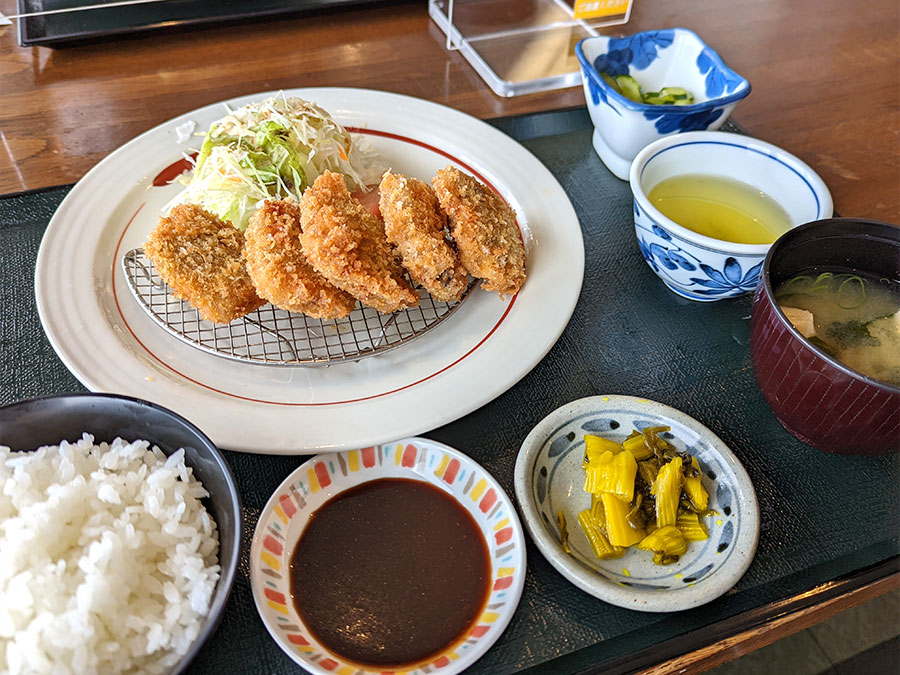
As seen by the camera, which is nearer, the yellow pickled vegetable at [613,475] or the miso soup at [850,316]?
the yellow pickled vegetable at [613,475]

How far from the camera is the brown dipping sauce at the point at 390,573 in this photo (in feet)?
4.24

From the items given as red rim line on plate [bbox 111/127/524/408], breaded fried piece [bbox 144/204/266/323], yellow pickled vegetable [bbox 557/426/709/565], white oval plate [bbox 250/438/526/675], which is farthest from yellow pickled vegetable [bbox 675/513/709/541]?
breaded fried piece [bbox 144/204/266/323]

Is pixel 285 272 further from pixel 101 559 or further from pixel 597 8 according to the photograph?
pixel 597 8

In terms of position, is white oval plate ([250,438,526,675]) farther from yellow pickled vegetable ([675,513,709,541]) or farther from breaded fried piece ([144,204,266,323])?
breaded fried piece ([144,204,266,323])

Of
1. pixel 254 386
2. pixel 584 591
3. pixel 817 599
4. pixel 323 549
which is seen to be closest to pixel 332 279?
pixel 254 386

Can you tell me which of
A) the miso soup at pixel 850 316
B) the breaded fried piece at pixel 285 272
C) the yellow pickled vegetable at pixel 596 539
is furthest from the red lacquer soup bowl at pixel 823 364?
the breaded fried piece at pixel 285 272

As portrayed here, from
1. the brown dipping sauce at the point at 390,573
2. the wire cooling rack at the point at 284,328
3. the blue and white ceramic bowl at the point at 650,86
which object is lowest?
the brown dipping sauce at the point at 390,573

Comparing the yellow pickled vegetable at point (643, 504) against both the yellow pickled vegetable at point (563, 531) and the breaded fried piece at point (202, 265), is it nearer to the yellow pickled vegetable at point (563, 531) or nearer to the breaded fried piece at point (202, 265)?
the yellow pickled vegetable at point (563, 531)

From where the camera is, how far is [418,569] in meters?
1.38

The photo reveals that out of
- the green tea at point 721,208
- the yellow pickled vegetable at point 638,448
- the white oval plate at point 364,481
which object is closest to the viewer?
the white oval plate at point 364,481

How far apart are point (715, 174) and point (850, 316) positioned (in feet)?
2.05

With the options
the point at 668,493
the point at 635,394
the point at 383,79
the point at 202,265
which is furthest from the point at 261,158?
the point at 668,493

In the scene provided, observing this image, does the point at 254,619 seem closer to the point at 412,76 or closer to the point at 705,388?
the point at 705,388

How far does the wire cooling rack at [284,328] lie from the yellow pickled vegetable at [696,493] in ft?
2.36
